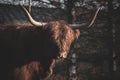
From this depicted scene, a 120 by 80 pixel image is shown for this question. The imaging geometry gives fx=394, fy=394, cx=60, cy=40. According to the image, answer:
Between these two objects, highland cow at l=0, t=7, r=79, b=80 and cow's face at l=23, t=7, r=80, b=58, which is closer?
cow's face at l=23, t=7, r=80, b=58

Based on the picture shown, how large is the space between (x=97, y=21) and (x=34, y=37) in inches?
179

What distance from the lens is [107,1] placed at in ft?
40.8

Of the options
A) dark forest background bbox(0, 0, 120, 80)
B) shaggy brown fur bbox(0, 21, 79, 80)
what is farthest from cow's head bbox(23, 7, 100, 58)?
dark forest background bbox(0, 0, 120, 80)

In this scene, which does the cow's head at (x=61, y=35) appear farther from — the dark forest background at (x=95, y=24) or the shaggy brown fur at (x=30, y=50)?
the dark forest background at (x=95, y=24)

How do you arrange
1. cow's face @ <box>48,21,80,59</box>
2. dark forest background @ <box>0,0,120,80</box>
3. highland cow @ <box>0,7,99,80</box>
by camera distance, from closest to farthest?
cow's face @ <box>48,21,80,59</box> → highland cow @ <box>0,7,99,80</box> → dark forest background @ <box>0,0,120,80</box>

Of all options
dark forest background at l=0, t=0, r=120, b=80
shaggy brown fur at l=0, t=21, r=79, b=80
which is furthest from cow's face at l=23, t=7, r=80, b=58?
dark forest background at l=0, t=0, r=120, b=80

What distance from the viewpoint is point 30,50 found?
8570 mm

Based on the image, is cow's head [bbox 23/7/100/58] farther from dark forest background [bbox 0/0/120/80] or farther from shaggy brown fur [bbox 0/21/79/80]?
dark forest background [bbox 0/0/120/80]

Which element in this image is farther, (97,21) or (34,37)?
(97,21)

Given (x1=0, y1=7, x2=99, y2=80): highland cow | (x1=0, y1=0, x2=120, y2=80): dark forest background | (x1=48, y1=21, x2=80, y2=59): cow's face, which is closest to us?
(x1=48, y1=21, x2=80, y2=59): cow's face

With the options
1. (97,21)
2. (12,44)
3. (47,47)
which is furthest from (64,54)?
(97,21)

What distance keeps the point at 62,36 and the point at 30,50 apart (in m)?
0.79

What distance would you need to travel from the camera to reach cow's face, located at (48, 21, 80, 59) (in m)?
8.19

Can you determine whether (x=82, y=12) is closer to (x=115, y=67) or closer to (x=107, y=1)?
(x=107, y=1)
